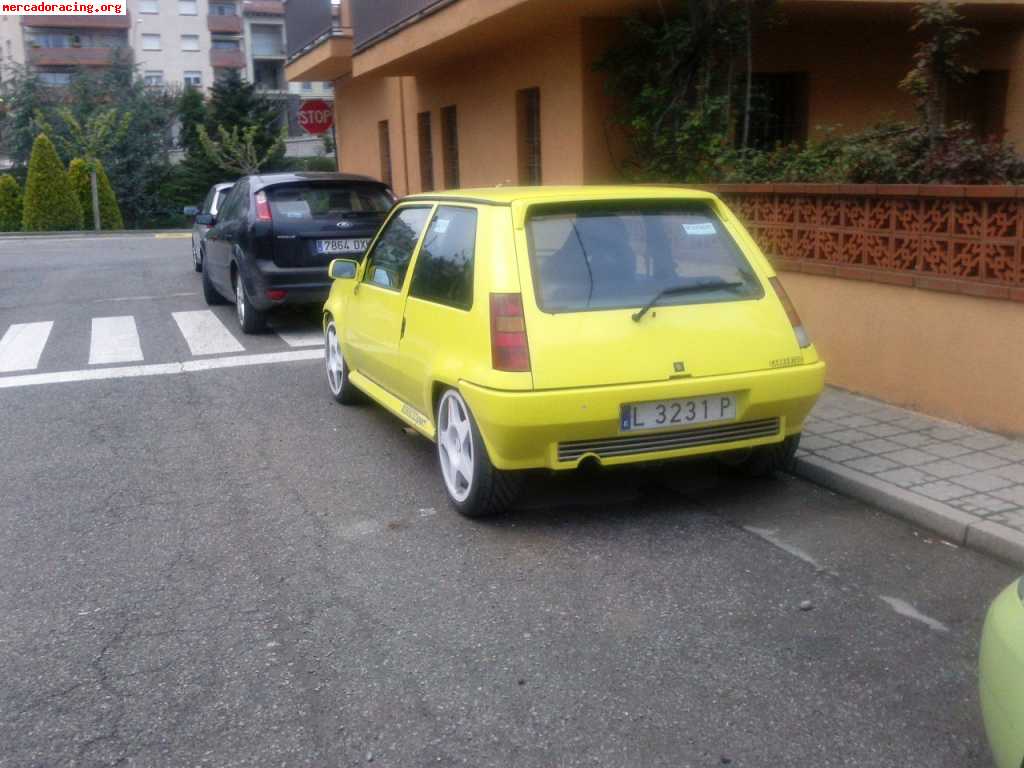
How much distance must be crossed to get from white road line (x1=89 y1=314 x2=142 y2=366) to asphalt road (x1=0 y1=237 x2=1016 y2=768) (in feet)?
10.7

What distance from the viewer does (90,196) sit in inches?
1474

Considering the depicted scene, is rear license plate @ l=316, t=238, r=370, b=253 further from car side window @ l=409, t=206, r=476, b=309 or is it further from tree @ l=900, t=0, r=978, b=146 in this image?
tree @ l=900, t=0, r=978, b=146

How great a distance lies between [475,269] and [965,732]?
2975mm

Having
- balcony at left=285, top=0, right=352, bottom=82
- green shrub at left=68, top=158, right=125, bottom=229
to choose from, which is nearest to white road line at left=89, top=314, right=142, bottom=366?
balcony at left=285, top=0, right=352, bottom=82

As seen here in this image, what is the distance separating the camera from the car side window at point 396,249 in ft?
21.0

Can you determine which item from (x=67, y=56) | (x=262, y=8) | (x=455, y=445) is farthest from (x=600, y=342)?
(x=262, y=8)

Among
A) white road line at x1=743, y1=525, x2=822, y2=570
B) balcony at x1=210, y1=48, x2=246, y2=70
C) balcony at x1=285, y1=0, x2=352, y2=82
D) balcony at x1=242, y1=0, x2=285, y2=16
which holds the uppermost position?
balcony at x1=242, y1=0, x2=285, y2=16

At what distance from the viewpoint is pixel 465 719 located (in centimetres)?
351

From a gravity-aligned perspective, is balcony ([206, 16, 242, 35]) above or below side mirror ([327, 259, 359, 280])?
above

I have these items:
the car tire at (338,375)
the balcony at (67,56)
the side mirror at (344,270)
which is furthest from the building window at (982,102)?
the balcony at (67,56)

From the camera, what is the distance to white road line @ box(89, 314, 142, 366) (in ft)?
33.6

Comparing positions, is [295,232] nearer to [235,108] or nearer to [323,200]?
[323,200]

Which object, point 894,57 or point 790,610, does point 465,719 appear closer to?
point 790,610

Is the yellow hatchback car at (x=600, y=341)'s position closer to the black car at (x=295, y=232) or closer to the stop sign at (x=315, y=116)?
the black car at (x=295, y=232)
